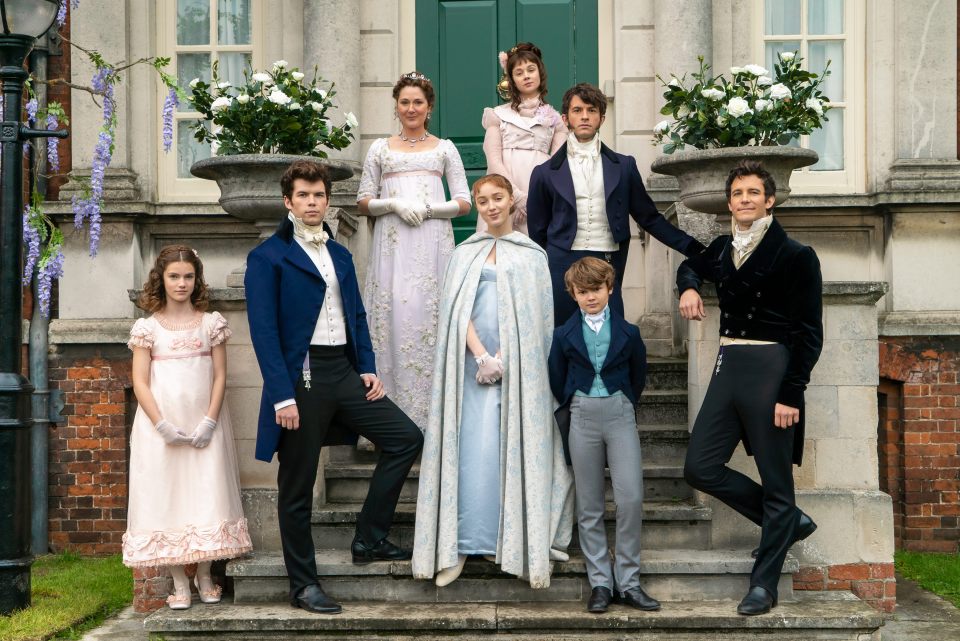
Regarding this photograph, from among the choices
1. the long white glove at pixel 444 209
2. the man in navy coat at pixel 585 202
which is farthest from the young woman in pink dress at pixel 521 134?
the man in navy coat at pixel 585 202

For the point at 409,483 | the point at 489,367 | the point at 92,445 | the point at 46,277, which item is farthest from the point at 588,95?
the point at 92,445

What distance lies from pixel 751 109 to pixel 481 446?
227 centimetres

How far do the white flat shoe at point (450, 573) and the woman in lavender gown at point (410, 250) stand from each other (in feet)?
3.21

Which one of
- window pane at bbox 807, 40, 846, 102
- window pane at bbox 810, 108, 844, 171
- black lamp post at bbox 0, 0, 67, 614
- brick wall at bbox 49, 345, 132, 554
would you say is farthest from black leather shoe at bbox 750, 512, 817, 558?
brick wall at bbox 49, 345, 132, 554

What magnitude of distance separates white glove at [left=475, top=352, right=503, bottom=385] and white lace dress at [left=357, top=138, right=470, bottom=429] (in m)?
0.78

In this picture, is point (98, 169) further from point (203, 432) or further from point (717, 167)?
point (717, 167)

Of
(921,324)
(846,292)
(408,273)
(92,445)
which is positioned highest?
(408,273)

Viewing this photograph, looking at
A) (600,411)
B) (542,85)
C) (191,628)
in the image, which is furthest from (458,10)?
(191,628)

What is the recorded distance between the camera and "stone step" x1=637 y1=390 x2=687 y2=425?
6.69 metres

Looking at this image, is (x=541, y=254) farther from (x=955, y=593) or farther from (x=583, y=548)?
(x=955, y=593)

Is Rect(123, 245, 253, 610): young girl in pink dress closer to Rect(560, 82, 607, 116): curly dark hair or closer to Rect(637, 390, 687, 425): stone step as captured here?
Rect(560, 82, 607, 116): curly dark hair

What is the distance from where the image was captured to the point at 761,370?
5.19m

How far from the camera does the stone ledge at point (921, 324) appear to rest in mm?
7938

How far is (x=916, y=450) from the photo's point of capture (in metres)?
7.95
